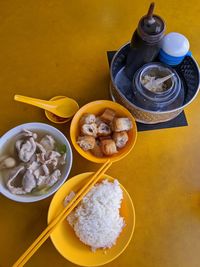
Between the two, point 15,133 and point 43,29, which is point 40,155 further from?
point 43,29

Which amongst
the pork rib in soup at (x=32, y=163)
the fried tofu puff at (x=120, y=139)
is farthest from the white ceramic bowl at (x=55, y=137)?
the fried tofu puff at (x=120, y=139)

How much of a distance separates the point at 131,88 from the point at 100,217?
1.17 ft

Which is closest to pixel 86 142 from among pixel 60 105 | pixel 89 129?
pixel 89 129

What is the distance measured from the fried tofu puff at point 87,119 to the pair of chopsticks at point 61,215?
108 mm

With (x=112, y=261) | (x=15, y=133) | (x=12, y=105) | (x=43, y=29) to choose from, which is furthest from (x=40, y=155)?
(x=43, y=29)

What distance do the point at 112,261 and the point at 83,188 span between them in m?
0.18

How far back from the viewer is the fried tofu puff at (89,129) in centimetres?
77

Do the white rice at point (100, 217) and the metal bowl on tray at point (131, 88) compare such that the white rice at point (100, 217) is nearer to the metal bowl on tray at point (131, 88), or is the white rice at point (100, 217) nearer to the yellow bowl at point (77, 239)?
the yellow bowl at point (77, 239)

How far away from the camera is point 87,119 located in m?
0.79

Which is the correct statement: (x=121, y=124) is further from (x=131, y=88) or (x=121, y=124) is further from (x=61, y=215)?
(x=61, y=215)

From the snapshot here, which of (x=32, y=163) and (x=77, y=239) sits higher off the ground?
A: (x=32, y=163)

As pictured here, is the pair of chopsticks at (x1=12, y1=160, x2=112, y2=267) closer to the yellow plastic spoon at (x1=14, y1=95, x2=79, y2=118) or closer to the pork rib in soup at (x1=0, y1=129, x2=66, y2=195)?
the pork rib in soup at (x1=0, y1=129, x2=66, y2=195)

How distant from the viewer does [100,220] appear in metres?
0.72

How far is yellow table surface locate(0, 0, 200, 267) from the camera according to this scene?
75cm
